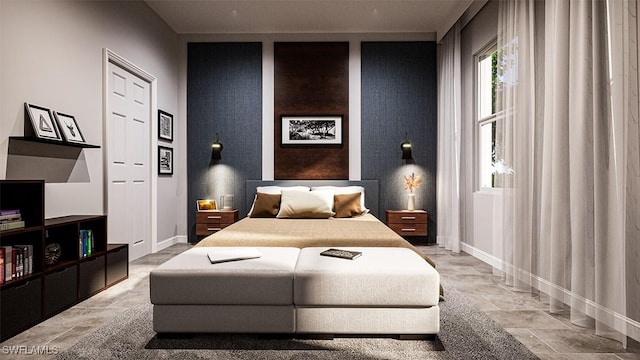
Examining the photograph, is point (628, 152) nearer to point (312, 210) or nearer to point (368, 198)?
point (312, 210)

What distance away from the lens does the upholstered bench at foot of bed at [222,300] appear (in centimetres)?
211

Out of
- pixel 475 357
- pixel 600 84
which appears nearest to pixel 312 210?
pixel 475 357

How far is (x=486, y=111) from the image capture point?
4465 mm

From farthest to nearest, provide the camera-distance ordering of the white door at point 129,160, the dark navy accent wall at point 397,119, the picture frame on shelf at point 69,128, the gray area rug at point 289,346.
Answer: the dark navy accent wall at point 397,119, the white door at point 129,160, the picture frame on shelf at point 69,128, the gray area rug at point 289,346

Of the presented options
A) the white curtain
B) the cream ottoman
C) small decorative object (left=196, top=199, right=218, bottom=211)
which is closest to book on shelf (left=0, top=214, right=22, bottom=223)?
the cream ottoman

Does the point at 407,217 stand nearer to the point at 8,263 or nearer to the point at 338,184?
the point at 338,184

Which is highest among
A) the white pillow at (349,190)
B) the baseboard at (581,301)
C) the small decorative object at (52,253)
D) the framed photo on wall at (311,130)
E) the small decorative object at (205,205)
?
the framed photo on wall at (311,130)

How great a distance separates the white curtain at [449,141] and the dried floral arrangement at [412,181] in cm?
29

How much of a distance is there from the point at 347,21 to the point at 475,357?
14.4 feet

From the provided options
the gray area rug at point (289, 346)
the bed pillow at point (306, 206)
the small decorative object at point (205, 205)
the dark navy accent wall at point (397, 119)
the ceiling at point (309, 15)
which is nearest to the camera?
the gray area rug at point (289, 346)

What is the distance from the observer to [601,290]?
230cm

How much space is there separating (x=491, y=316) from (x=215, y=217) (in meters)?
3.61

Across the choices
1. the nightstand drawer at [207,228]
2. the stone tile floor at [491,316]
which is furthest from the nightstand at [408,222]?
the nightstand drawer at [207,228]

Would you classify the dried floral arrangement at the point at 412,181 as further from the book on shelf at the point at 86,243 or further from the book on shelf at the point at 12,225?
the book on shelf at the point at 12,225
